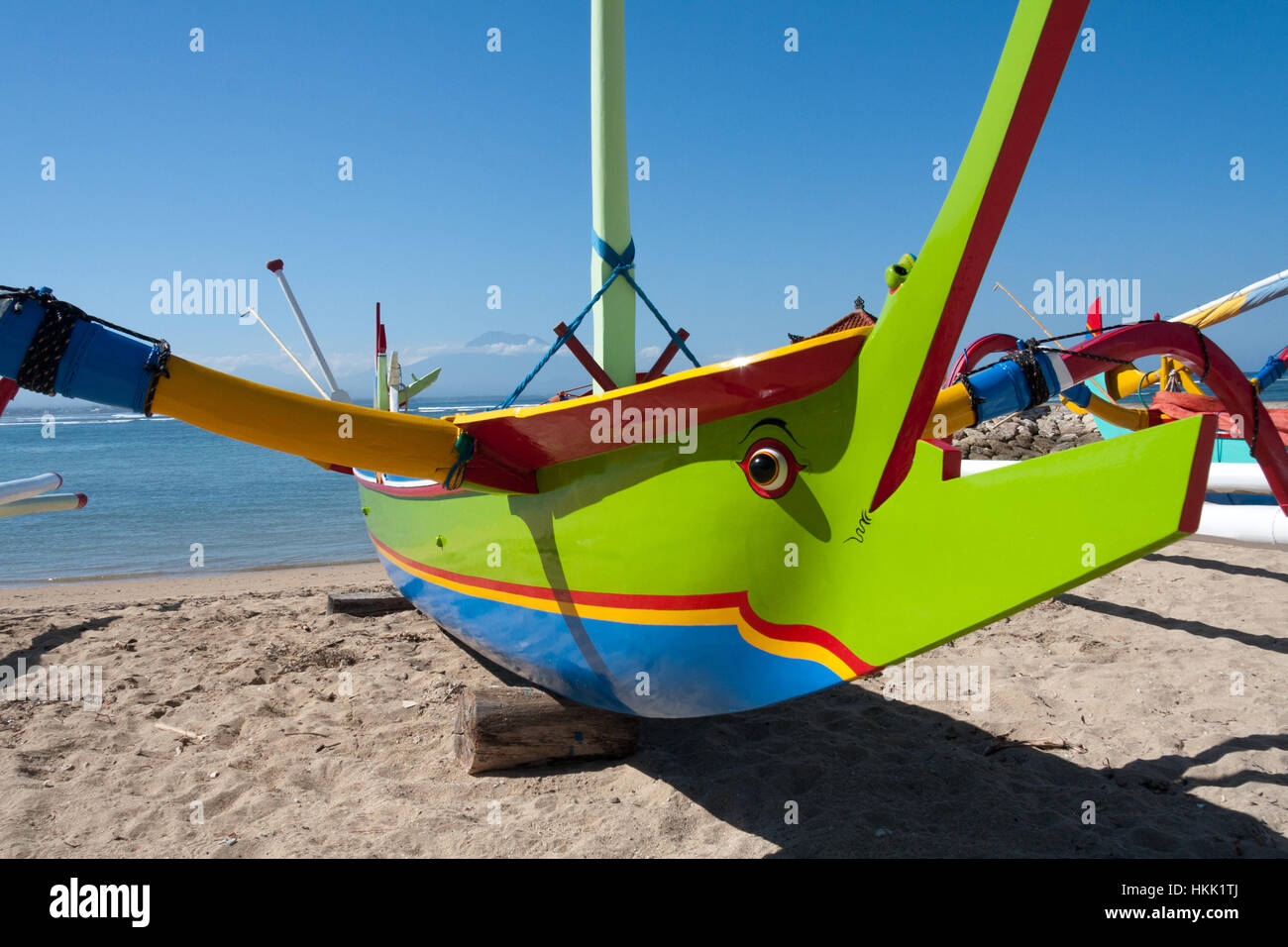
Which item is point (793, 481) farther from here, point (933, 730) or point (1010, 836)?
point (933, 730)

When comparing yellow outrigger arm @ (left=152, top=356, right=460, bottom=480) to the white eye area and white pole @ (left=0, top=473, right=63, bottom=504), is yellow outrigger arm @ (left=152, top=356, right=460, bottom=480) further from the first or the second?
white pole @ (left=0, top=473, right=63, bottom=504)

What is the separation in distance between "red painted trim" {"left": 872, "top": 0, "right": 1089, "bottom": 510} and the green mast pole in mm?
1808

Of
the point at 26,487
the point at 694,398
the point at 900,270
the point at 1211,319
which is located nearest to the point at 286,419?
the point at 694,398

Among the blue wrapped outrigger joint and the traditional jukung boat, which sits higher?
the blue wrapped outrigger joint

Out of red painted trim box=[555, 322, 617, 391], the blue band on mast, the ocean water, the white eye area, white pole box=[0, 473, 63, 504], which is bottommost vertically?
the ocean water

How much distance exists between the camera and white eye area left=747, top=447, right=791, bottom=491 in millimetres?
2502

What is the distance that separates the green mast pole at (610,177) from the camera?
355cm

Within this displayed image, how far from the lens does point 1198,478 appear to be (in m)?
1.75

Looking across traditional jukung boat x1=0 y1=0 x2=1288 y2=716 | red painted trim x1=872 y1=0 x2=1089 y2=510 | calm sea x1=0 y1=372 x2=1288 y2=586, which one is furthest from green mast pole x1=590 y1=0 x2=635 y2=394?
calm sea x1=0 y1=372 x2=1288 y2=586

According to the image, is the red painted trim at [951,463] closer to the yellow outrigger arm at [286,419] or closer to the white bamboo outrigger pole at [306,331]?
the yellow outrigger arm at [286,419]

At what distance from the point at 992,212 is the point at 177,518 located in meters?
16.4

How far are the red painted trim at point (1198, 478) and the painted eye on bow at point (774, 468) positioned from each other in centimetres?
105

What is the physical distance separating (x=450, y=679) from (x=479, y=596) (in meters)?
1.32
